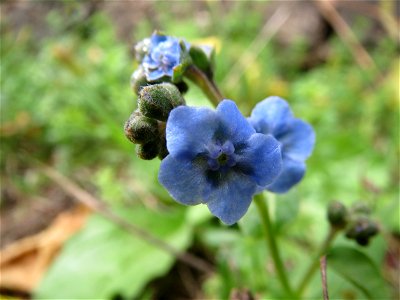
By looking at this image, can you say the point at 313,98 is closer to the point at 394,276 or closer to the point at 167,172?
the point at 394,276

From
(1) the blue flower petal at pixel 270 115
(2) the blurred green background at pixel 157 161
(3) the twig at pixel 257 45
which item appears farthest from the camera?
(3) the twig at pixel 257 45

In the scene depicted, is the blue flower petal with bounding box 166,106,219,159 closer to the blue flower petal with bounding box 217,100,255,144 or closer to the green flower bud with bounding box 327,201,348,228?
the blue flower petal with bounding box 217,100,255,144

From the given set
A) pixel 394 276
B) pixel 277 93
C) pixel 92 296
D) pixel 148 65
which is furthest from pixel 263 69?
pixel 148 65

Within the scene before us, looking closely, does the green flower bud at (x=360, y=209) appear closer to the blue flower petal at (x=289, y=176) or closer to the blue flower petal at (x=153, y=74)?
the blue flower petal at (x=289, y=176)

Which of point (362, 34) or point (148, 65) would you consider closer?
point (148, 65)

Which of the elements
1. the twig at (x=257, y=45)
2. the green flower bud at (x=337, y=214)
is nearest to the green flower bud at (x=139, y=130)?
the green flower bud at (x=337, y=214)

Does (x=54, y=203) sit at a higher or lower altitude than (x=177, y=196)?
lower

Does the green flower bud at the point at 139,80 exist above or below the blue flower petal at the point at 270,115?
above
